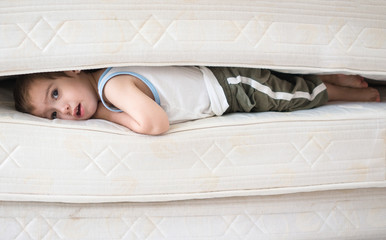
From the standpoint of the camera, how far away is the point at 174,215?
950 mm

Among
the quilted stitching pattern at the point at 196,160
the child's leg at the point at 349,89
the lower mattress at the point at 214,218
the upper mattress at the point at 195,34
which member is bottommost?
the lower mattress at the point at 214,218

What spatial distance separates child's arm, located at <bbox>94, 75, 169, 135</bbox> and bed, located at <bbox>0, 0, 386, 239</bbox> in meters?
0.03

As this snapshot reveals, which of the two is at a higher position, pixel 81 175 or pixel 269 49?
pixel 269 49

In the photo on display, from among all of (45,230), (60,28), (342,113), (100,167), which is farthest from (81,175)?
(342,113)

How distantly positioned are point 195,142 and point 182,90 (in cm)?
19

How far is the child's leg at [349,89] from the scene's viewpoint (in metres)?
1.20

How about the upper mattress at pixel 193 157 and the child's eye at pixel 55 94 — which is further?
the child's eye at pixel 55 94

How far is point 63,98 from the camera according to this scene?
1006 millimetres

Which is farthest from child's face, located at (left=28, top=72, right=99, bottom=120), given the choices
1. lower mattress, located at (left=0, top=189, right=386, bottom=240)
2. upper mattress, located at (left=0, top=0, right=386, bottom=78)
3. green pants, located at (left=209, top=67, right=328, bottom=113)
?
green pants, located at (left=209, top=67, right=328, bottom=113)

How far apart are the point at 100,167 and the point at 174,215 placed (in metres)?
0.22

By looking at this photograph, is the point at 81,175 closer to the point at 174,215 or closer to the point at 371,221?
the point at 174,215

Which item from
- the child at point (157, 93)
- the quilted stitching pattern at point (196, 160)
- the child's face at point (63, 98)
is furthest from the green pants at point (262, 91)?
the child's face at point (63, 98)

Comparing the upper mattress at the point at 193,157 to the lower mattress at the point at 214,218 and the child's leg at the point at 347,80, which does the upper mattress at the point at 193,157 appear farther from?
the child's leg at the point at 347,80

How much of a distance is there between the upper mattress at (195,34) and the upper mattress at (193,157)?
0.45 ft
